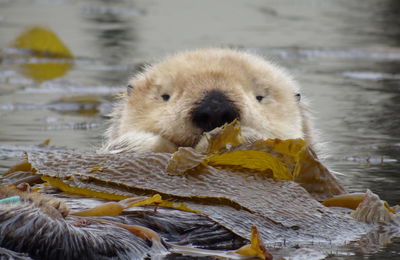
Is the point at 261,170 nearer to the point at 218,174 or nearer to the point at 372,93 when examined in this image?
the point at 218,174

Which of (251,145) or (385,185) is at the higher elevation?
(251,145)

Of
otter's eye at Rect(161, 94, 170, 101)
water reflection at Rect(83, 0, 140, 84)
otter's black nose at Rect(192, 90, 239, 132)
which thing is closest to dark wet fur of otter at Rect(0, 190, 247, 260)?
otter's black nose at Rect(192, 90, 239, 132)

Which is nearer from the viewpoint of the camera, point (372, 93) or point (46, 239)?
point (46, 239)

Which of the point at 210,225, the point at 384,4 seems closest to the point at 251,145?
the point at 210,225

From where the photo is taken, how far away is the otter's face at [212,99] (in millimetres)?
3801

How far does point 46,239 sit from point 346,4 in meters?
13.6

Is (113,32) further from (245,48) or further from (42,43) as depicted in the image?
(245,48)

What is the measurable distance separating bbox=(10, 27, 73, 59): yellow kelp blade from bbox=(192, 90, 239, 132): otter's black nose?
19.2 ft

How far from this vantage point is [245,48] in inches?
386

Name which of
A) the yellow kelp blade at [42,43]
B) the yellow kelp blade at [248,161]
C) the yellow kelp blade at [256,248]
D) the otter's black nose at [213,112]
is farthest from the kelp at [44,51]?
the yellow kelp blade at [256,248]

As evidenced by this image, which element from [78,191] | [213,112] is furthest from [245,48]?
[78,191]

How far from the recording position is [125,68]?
29.5 ft

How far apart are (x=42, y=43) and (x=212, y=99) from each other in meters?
6.30

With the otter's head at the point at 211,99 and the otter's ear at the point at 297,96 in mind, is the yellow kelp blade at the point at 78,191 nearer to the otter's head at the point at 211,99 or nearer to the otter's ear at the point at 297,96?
the otter's head at the point at 211,99
